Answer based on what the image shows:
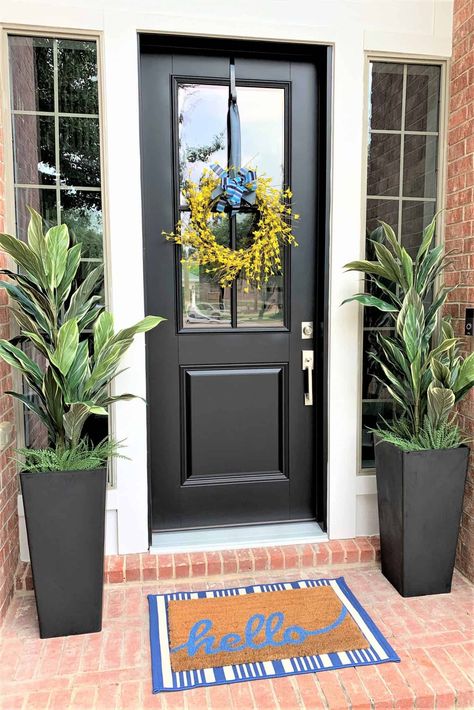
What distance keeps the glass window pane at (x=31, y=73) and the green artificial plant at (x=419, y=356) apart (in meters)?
1.60

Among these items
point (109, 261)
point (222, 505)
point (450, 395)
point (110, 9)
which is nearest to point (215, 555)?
point (222, 505)

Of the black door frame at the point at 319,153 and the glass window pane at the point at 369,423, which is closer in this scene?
the black door frame at the point at 319,153

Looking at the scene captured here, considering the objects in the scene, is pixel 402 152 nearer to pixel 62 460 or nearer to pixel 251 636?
pixel 62 460

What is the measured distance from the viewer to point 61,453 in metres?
2.26

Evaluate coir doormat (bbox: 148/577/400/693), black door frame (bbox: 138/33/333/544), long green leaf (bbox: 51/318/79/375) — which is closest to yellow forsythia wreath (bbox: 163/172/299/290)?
black door frame (bbox: 138/33/333/544)

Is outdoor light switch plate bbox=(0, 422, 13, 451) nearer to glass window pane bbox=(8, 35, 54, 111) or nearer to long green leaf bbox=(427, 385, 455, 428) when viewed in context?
glass window pane bbox=(8, 35, 54, 111)

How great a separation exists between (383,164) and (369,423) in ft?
4.35

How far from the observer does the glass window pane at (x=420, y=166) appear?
9.24 ft

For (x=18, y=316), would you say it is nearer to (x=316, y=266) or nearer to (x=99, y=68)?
(x=99, y=68)

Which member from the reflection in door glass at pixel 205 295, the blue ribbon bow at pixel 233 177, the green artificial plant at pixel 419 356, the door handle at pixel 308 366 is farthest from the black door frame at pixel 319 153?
the reflection in door glass at pixel 205 295

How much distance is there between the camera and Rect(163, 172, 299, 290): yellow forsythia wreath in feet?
8.92

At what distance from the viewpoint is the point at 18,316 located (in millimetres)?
2230

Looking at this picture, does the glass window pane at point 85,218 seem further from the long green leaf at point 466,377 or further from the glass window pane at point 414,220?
the long green leaf at point 466,377

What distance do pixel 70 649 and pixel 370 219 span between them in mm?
2354
